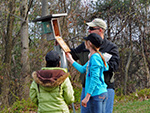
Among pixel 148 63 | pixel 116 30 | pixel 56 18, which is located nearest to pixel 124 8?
pixel 116 30

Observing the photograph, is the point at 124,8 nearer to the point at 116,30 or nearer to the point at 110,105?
the point at 116,30

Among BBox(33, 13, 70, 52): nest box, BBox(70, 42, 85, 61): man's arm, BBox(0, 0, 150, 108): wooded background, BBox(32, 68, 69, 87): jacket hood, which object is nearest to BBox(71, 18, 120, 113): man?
BBox(70, 42, 85, 61): man's arm

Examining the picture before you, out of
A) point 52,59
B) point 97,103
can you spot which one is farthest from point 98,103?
point 52,59

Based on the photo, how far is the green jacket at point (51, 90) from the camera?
10.5 feet

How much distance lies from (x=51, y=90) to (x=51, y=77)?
188 millimetres

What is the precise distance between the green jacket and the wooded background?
18.7 feet

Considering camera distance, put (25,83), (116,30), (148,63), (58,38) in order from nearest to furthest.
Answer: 1. (58,38)
2. (25,83)
3. (116,30)
4. (148,63)

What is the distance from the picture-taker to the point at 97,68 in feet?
10.7

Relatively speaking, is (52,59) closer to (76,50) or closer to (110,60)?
(110,60)

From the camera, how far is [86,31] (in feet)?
34.2

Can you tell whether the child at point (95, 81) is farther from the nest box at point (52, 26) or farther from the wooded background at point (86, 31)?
the wooded background at point (86, 31)

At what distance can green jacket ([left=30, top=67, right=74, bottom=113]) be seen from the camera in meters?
3.20

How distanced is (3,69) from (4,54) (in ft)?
5.58

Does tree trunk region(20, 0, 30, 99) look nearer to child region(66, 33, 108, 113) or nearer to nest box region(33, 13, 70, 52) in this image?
nest box region(33, 13, 70, 52)
